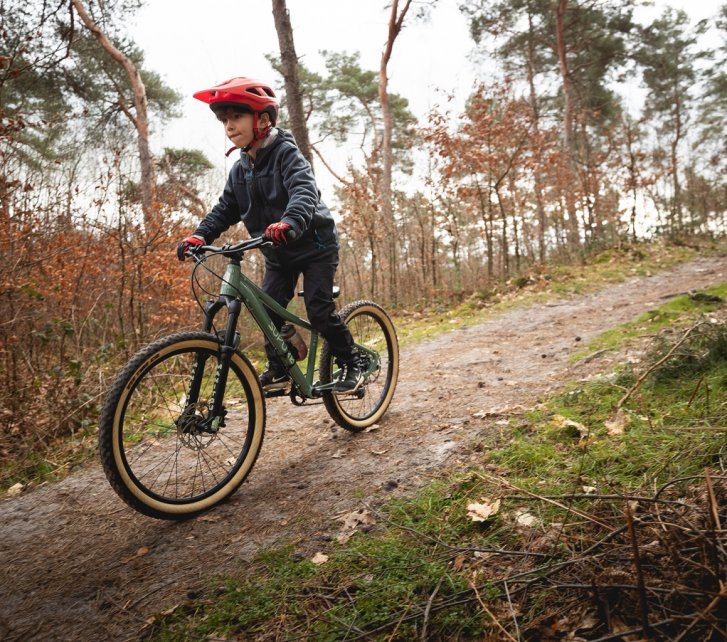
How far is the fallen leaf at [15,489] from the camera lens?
10.6ft

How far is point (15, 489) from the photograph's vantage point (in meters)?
3.27

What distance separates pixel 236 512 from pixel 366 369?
1.54 m

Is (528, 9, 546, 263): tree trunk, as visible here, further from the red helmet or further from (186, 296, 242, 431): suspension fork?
(186, 296, 242, 431): suspension fork

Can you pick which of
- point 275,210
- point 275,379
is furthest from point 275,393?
point 275,210

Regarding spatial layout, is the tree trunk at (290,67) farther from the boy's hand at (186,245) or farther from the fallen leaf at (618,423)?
the fallen leaf at (618,423)

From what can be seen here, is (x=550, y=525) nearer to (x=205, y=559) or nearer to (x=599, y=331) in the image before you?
(x=205, y=559)

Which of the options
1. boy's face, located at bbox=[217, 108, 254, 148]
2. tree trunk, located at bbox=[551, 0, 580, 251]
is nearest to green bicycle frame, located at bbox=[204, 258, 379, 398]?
boy's face, located at bbox=[217, 108, 254, 148]

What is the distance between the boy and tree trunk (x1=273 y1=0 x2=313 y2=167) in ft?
14.1

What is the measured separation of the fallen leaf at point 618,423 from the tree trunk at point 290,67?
601 cm

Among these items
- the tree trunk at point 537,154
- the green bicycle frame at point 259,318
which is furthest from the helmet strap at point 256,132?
the tree trunk at point 537,154

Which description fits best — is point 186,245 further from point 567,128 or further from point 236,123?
point 567,128

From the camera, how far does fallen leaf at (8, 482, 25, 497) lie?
127 inches

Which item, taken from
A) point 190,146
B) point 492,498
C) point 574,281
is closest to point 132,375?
point 492,498

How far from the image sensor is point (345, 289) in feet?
44.4
